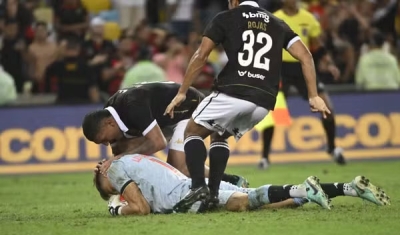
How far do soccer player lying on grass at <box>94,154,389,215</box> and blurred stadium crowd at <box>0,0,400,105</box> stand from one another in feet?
29.6

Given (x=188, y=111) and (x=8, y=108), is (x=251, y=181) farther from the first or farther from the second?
(x=8, y=108)

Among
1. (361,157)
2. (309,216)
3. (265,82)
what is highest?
(265,82)

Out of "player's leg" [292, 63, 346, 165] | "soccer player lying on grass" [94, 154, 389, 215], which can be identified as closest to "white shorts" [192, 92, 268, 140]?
"soccer player lying on grass" [94, 154, 389, 215]

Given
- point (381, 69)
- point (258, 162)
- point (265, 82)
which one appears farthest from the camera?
point (381, 69)

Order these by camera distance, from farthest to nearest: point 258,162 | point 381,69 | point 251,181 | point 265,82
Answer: point 381,69
point 258,162
point 251,181
point 265,82

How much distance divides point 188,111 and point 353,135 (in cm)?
780

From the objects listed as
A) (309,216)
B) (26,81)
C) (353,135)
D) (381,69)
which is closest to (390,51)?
(381,69)

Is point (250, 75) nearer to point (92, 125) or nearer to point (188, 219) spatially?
point (188, 219)

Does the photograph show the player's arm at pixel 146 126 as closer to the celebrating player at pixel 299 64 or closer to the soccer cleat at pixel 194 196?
the soccer cleat at pixel 194 196

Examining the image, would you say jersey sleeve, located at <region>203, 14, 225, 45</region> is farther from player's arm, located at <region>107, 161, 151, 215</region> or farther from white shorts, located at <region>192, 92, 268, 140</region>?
player's arm, located at <region>107, 161, 151, 215</region>

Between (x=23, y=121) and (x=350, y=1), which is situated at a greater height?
(x=350, y=1)

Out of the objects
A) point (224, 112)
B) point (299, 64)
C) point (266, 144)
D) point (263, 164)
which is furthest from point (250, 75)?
point (263, 164)

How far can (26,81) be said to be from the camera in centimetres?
2097

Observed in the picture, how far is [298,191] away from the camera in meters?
10.1
